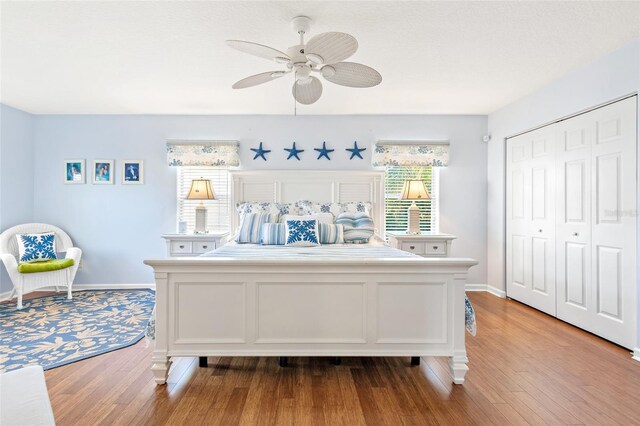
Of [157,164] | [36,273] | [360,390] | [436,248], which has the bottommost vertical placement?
[360,390]

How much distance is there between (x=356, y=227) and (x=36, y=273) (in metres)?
3.81

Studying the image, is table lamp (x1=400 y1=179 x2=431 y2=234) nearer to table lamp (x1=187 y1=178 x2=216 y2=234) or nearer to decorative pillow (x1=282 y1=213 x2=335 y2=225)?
decorative pillow (x1=282 y1=213 x2=335 y2=225)

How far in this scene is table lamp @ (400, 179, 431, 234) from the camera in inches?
176

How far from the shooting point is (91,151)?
189 inches

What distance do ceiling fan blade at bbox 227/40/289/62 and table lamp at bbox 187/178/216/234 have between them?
2.63 metres

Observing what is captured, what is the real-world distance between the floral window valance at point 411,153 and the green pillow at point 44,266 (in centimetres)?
418

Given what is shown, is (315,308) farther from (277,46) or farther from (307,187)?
(307,187)

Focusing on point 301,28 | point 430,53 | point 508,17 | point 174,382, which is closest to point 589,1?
point 508,17

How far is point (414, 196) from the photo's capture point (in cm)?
447

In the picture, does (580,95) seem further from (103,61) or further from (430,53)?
(103,61)

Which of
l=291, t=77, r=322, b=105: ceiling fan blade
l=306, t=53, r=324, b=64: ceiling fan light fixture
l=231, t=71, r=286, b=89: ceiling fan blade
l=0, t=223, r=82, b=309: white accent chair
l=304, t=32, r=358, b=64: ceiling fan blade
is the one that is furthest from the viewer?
l=0, t=223, r=82, b=309: white accent chair

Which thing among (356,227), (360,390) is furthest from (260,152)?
(360,390)

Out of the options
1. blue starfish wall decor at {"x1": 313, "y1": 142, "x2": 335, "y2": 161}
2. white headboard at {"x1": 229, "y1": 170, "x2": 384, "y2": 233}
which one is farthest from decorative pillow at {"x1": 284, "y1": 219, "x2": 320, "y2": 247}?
blue starfish wall decor at {"x1": 313, "y1": 142, "x2": 335, "y2": 161}

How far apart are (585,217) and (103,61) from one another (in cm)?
475
